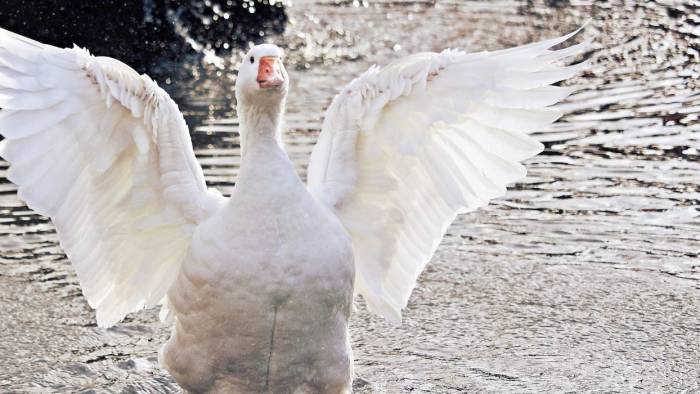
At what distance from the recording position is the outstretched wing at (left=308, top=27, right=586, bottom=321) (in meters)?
5.49

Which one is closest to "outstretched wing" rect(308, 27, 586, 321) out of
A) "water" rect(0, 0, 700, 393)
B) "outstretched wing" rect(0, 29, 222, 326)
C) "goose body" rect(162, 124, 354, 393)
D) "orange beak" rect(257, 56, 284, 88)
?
"goose body" rect(162, 124, 354, 393)

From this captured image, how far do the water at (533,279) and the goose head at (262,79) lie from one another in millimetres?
1861

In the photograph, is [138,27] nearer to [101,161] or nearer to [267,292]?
[101,161]

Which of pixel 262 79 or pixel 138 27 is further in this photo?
pixel 138 27

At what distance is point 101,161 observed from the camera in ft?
18.0

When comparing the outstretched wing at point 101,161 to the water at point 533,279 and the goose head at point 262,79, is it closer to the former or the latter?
the goose head at point 262,79

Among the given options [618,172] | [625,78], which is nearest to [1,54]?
[618,172]

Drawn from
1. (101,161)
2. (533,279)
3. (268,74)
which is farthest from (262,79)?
(533,279)

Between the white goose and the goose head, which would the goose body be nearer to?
the white goose

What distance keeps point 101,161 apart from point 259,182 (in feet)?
2.32

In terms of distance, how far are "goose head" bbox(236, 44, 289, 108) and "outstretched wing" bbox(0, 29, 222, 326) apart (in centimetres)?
34

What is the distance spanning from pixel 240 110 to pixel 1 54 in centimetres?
103

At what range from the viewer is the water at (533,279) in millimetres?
6715

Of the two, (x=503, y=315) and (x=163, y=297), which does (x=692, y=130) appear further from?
(x=163, y=297)
